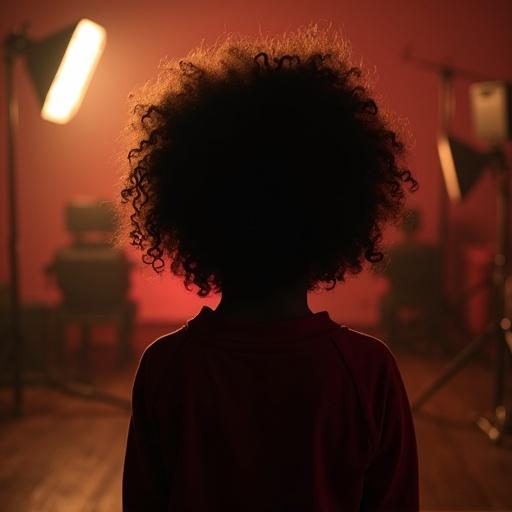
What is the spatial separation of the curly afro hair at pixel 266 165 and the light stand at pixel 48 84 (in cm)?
208

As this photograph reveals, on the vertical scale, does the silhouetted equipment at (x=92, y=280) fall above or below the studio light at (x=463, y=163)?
below

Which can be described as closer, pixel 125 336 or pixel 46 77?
pixel 46 77

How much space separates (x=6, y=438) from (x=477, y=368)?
2.65 m

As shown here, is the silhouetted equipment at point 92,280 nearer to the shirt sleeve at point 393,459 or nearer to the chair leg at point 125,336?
the chair leg at point 125,336

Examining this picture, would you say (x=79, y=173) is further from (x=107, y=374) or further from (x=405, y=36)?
(x=405, y=36)

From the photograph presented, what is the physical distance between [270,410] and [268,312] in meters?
0.10

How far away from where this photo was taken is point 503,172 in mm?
2693

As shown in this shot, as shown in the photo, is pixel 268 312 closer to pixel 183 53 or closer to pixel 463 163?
pixel 463 163

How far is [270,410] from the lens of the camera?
719 millimetres

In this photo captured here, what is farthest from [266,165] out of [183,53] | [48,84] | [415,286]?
[183,53]

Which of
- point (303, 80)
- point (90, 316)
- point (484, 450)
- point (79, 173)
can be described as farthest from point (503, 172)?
point (79, 173)

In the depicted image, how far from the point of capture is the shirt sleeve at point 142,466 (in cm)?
78

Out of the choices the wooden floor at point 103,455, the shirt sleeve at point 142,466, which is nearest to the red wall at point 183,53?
the wooden floor at point 103,455

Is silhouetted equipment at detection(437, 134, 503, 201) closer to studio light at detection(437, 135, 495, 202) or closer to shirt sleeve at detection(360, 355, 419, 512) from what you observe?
studio light at detection(437, 135, 495, 202)
